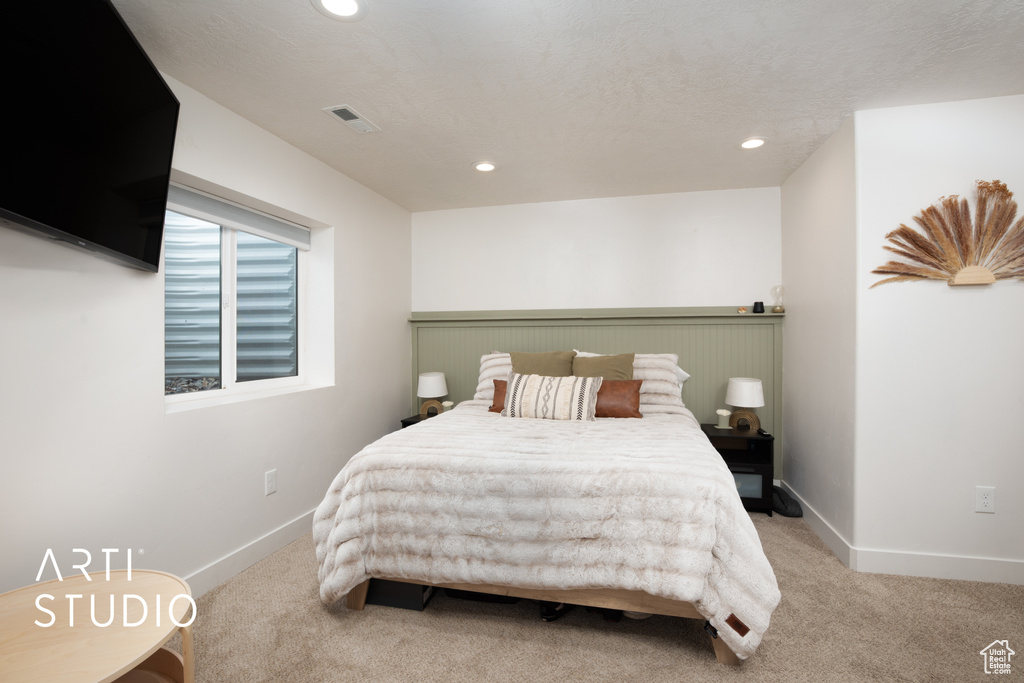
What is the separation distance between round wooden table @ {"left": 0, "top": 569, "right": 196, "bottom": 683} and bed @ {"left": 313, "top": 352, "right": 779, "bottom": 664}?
0.68m

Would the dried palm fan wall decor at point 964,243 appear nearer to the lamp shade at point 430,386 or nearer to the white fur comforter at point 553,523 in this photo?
Answer: the white fur comforter at point 553,523

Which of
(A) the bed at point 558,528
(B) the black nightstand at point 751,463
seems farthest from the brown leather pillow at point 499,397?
(B) the black nightstand at point 751,463

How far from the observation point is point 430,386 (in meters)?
3.73

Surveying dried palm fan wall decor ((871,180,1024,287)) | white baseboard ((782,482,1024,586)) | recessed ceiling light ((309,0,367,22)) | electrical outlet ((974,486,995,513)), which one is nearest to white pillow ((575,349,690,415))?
white baseboard ((782,482,1024,586))

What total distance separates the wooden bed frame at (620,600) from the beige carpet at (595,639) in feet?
0.22

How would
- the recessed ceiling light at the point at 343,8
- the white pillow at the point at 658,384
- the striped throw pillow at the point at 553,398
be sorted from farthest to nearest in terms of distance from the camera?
the white pillow at the point at 658,384, the striped throw pillow at the point at 553,398, the recessed ceiling light at the point at 343,8

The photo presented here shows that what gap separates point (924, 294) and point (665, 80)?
5.23 ft

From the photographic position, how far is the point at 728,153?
289 cm

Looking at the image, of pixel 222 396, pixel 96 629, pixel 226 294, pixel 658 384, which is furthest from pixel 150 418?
pixel 658 384

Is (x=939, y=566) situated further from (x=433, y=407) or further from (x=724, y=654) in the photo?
(x=433, y=407)

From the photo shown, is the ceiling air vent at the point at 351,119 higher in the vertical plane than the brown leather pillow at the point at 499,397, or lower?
higher

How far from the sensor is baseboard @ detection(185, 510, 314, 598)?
216cm

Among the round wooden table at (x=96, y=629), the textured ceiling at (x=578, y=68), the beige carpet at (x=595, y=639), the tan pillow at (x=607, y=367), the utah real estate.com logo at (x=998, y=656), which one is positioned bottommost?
the beige carpet at (x=595, y=639)

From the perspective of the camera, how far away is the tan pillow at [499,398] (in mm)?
3064
